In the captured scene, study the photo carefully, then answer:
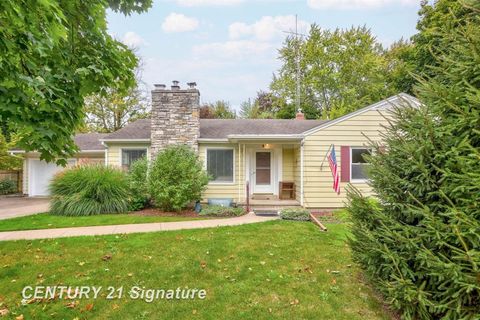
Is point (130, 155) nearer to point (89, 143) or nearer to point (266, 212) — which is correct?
point (89, 143)

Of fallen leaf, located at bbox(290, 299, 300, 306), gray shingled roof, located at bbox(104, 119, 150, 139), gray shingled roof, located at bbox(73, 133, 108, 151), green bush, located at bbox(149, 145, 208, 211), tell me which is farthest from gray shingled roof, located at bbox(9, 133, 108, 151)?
fallen leaf, located at bbox(290, 299, 300, 306)

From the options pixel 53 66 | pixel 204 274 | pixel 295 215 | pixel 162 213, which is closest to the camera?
pixel 53 66

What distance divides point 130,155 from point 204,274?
27.4ft

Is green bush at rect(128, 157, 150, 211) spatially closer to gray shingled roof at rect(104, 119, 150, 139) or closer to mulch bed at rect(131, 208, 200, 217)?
mulch bed at rect(131, 208, 200, 217)

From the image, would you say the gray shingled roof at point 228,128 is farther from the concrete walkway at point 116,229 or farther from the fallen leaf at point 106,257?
the fallen leaf at point 106,257

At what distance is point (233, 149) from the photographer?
431 inches

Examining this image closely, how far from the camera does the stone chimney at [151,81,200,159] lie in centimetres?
1071

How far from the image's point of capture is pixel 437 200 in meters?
2.81

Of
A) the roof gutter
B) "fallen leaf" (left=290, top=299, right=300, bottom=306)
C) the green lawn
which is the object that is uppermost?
the roof gutter

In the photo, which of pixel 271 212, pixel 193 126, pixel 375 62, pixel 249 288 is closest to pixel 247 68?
pixel 375 62

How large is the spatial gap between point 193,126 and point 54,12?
8.49 meters

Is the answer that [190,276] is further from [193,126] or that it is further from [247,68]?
[247,68]

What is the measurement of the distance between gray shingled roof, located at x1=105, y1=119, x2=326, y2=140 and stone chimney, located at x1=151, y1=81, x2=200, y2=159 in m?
0.65

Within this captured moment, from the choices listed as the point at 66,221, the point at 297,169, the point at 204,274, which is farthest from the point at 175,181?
the point at 204,274
